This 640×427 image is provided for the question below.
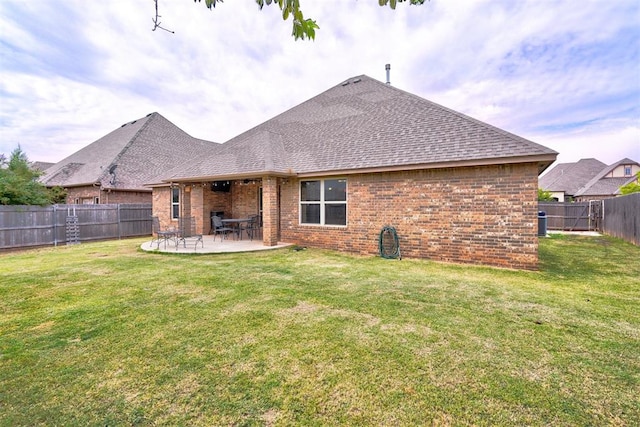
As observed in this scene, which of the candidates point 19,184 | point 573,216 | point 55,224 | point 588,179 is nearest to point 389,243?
point 55,224

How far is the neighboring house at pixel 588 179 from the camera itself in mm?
30516

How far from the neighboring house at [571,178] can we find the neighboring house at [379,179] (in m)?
35.8

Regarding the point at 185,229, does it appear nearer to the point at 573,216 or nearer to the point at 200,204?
the point at 200,204

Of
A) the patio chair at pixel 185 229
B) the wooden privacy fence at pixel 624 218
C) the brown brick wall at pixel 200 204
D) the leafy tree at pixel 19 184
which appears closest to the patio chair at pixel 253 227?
the brown brick wall at pixel 200 204

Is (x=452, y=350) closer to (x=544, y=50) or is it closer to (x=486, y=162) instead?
(x=486, y=162)

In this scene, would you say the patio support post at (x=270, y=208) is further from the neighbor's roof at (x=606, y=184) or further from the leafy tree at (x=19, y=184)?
the neighbor's roof at (x=606, y=184)

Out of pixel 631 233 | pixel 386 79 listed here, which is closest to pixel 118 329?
pixel 386 79

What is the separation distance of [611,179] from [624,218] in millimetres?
26517

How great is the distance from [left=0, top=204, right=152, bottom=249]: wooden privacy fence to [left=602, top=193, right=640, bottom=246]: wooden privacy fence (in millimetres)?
Answer: 21423

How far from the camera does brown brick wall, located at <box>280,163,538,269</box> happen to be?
275 inches

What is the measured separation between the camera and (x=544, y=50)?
1079 centimetres

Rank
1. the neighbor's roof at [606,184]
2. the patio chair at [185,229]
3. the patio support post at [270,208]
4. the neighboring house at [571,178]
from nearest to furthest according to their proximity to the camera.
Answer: the patio support post at [270,208] → the patio chair at [185,229] → the neighbor's roof at [606,184] → the neighboring house at [571,178]

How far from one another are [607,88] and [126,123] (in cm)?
3071

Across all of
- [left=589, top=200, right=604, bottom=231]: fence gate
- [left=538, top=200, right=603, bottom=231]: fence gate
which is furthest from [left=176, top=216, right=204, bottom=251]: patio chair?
[left=589, top=200, right=604, bottom=231]: fence gate
